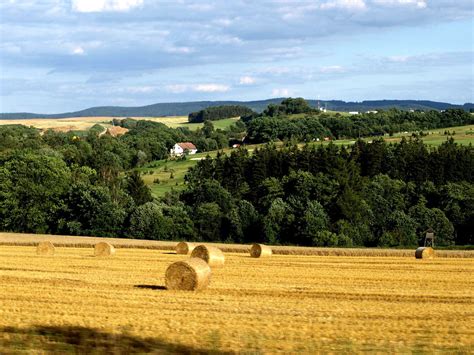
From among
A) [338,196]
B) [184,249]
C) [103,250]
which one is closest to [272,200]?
[338,196]

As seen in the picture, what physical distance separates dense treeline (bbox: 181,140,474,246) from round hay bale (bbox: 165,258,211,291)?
4765 centimetres

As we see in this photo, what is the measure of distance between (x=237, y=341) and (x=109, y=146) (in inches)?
5007

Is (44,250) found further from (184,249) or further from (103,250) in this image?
(184,249)

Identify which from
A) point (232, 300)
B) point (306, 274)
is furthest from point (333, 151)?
point (232, 300)

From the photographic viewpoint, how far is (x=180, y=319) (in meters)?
19.0

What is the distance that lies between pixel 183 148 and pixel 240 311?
156181mm

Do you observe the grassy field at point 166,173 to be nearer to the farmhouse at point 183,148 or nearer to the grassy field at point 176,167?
the grassy field at point 176,167

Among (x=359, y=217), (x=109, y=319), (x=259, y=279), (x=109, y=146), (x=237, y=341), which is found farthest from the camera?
(x=109, y=146)

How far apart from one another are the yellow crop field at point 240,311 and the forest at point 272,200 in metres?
43.0

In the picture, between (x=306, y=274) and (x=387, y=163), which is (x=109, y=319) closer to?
(x=306, y=274)

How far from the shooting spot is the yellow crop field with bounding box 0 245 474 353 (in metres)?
15.8

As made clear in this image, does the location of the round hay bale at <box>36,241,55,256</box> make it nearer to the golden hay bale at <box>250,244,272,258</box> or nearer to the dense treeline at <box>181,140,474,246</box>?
the golden hay bale at <box>250,244,272,258</box>

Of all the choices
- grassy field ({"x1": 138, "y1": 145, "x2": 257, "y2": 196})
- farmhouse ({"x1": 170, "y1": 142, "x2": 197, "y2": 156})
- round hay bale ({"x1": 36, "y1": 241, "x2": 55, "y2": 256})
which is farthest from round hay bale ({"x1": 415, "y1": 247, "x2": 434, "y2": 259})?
farmhouse ({"x1": 170, "y1": 142, "x2": 197, "y2": 156})

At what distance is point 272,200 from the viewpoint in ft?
282
